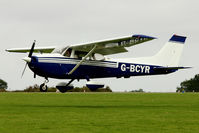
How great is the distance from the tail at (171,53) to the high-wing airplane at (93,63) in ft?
0.25

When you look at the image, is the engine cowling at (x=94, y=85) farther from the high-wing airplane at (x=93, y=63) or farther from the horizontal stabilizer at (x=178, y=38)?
the horizontal stabilizer at (x=178, y=38)

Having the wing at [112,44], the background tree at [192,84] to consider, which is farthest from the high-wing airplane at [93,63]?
the background tree at [192,84]

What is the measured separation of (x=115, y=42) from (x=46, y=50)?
803 cm

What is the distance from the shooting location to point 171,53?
106 ft

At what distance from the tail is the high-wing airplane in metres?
0.08

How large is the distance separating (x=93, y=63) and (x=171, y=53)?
7765 mm

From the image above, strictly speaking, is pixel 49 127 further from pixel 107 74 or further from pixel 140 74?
pixel 140 74

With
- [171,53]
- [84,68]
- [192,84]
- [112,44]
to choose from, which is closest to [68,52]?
[84,68]

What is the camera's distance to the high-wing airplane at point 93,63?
25.3m

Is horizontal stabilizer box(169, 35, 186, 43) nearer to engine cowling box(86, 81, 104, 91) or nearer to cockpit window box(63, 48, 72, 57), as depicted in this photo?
cockpit window box(63, 48, 72, 57)

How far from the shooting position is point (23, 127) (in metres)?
13.2

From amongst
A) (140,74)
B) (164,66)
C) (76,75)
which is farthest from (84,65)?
(164,66)

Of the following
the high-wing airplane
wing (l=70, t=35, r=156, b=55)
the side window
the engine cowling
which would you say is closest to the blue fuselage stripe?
the high-wing airplane

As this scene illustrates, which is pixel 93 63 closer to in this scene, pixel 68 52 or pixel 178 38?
pixel 68 52
